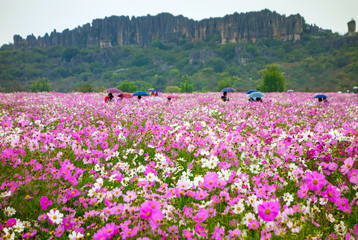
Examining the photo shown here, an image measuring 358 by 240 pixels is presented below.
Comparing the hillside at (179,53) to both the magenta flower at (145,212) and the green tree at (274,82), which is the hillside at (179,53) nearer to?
the green tree at (274,82)

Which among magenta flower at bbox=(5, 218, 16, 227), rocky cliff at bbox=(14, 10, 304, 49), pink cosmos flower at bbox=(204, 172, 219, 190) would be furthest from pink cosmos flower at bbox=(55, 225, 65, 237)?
rocky cliff at bbox=(14, 10, 304, 49)

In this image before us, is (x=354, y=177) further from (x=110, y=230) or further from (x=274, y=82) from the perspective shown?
(x=274, y=82)

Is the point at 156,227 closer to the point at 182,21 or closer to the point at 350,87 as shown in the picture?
the point at 350,87

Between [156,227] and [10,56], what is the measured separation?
488ft

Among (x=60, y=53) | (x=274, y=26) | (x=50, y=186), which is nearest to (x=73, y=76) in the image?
(x=60, y=53)

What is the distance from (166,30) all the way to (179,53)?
34.0 m

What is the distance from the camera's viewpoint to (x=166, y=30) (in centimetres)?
16112

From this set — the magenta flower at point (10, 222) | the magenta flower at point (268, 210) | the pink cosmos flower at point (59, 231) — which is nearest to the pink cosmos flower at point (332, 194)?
the magenta flower at point (268, 210)

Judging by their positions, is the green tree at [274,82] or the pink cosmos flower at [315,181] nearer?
the pink cosmos flower at [315,181]

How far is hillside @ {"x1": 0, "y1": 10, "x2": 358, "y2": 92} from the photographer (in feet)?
306

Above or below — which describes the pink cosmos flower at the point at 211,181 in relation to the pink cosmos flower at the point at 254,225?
above

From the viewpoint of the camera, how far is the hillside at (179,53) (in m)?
93.2

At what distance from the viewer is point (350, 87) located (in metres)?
53.4

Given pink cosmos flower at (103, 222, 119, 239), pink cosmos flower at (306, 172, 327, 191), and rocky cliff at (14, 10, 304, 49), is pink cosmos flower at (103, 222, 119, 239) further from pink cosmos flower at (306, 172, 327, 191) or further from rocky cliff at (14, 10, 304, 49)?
rocky cliff at (14, 10, 304, 49)
